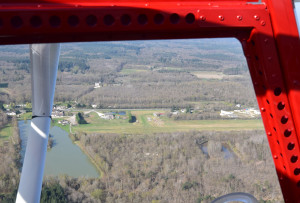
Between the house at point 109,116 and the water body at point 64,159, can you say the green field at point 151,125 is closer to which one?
the house at point 109,116

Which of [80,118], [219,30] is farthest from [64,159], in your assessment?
[219,30]

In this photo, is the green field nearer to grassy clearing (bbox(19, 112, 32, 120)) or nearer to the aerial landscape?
the aerial landscape

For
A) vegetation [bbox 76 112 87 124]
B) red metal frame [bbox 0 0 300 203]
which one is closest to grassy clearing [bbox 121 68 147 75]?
vegetation [bbox 76 112 87 124]

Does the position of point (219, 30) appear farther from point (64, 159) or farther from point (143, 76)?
point (143, 76)

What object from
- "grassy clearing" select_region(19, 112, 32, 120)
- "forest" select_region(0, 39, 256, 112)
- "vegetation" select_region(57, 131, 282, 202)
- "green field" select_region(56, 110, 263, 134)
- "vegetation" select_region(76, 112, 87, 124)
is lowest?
"vegetation" select_region(57, 131, 282, 202)

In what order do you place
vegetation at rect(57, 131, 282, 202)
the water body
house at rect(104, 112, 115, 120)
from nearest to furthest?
the water body, vegetation at rect(57, 131, 282, 202), house at rect(104, 112, 115, 120)

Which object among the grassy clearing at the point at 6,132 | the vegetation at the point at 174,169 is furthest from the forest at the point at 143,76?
the vegetation at the point at 174,169
